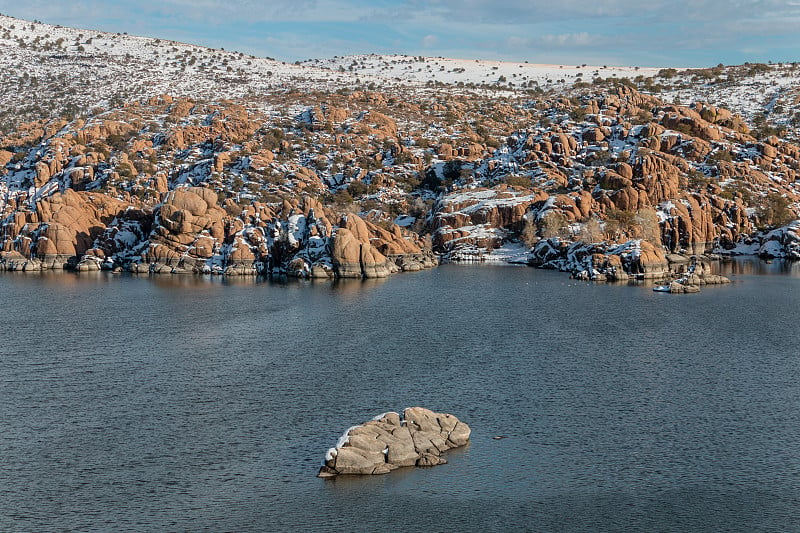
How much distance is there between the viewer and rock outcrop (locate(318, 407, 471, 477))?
46469 mm

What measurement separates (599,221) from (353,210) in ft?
194

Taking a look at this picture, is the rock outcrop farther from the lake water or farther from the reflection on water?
the reflection on water

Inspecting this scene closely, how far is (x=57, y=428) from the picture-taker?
54312 millimetres

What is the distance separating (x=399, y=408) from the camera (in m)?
59.5

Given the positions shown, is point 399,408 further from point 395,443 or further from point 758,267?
point 758,267

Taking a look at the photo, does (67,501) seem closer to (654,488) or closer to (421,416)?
(421,416)

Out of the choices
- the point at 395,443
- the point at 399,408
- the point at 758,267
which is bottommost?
the point at 399,408

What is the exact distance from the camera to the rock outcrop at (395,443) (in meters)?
46.5

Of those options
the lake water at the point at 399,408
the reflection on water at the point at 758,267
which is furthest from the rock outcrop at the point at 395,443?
the reflection on water at the point at 758,267

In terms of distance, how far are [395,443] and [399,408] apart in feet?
36.7

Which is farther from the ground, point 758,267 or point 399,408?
point 758,267

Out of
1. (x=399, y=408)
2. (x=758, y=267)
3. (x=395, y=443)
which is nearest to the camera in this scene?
(x=395, y=443)

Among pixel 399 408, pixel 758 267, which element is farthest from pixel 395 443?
pixel 758 267

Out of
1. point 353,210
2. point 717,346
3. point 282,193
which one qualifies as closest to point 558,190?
point 353,210
